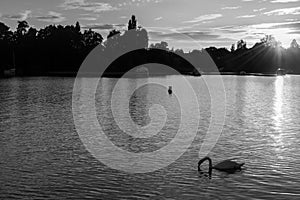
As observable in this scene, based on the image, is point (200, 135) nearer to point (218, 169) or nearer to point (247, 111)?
point (218, 169)

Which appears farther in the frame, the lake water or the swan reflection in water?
the swan reflection in water

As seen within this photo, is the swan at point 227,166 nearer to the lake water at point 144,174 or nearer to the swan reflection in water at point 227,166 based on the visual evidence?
the swan reflection in water at point 227,166

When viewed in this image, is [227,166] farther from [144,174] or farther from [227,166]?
[144,174]

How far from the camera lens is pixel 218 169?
27594 millimetres

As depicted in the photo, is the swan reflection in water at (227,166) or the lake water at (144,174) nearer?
the lake water at (144,174)

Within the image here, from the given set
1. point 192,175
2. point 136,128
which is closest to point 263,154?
point 192,175

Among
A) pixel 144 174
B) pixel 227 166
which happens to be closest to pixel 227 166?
pixel 227 166

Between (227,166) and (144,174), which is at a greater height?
(227,166)

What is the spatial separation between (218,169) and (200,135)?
13.1 m

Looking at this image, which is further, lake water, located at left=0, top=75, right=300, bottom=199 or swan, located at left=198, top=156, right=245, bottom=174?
swan, located at left=198, top=156, right=245, bottom=174

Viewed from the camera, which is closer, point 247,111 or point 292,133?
point 292,133

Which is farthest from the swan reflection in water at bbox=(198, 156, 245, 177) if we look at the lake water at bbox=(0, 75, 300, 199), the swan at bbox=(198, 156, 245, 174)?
the lake water at bbox=(0, 75, 300, 199)

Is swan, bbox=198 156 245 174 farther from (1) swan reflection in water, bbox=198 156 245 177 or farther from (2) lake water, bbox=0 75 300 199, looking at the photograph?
(2) lake water, bbox=0 75 300 199

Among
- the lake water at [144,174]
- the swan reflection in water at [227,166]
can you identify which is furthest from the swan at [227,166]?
the lake water at [144,174]
